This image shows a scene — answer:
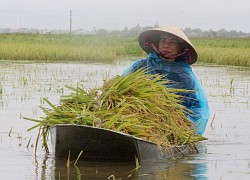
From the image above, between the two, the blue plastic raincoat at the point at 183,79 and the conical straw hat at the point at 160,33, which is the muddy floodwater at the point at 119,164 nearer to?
the blue plastic raincoat at the point at 183,79

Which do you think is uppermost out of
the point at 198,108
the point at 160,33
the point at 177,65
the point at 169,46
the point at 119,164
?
the point at 160,33

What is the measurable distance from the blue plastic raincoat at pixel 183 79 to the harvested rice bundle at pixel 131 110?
16.9 inches

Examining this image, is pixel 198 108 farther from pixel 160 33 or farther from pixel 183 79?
pixel 160 33

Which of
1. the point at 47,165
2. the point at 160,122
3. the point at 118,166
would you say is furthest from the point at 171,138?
the point at 47,165

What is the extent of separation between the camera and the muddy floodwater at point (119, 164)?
18.8ft

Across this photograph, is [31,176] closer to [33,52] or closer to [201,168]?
[201,168]

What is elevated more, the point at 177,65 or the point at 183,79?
the point at 177,65

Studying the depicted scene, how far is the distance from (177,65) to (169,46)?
8.0 inches

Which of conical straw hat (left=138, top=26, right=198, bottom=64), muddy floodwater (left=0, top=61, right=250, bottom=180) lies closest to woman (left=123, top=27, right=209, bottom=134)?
conical straw hat (left=138, top=26, right=198, bottom=64)

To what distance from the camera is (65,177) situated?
5500 millimetres

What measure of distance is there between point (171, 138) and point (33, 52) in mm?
17611

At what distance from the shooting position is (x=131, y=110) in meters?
6.05

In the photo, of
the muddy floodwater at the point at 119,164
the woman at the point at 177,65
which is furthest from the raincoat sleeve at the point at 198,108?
the muddy floodwater at the point at 119,164

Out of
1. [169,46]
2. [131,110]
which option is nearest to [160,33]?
[169,46]
